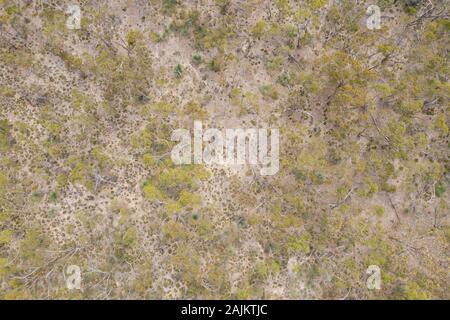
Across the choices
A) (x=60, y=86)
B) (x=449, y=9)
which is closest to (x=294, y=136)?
(x=449, y=9)

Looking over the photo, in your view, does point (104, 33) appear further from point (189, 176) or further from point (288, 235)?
point (288, 235)

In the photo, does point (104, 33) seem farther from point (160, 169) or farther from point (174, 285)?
point (174, 285)

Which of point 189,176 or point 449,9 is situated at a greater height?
point 449,9

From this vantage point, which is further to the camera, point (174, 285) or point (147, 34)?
point (147, 34)

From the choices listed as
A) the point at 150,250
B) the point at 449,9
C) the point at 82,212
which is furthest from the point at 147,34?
the point at 449,9

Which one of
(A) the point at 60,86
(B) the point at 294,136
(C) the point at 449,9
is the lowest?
(B) the point at 294,136

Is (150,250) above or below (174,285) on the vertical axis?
above
